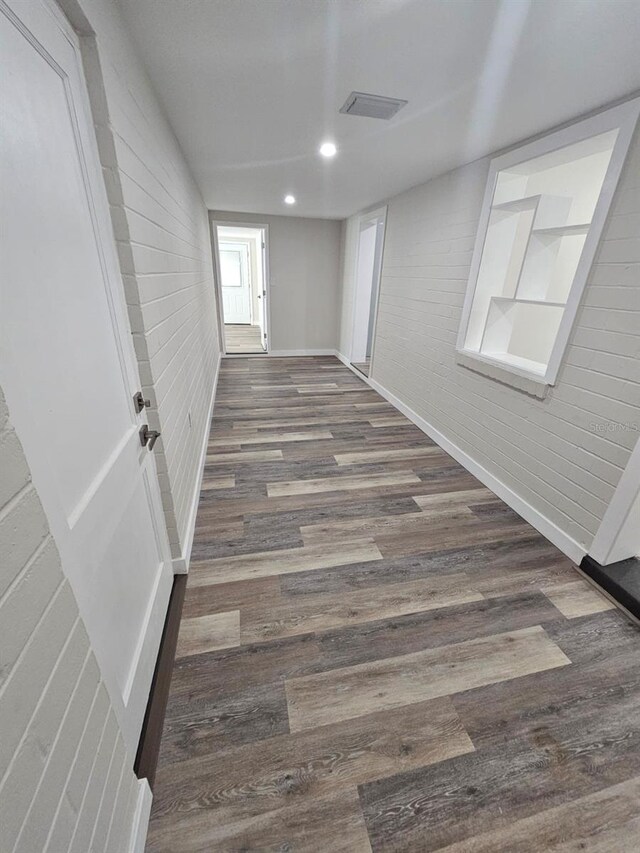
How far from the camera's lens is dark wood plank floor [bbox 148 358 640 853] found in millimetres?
1059

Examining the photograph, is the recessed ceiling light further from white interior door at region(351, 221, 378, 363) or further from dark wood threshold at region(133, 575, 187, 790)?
dark wood threshold at region(133, 575, 187, 790)

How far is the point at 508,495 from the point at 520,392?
→ 74 centimetres

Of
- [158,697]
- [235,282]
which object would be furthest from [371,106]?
[235,282]

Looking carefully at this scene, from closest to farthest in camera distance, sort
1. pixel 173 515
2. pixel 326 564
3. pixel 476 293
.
A: pixel 173 515 → pixel 326 564 → pixel 476 293

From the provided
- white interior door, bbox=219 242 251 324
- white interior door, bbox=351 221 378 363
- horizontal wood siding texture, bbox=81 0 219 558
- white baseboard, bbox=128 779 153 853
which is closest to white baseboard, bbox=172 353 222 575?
horizontal wood siding texture, bbox=81 0 219 558

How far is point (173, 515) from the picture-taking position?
1.68 m

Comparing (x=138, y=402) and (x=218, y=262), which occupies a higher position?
(x=218, y=262)

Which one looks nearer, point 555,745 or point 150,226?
point 555,745

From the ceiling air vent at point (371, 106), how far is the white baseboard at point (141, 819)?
286cm

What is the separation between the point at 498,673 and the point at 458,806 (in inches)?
19.9

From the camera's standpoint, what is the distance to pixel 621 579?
70.2 inches

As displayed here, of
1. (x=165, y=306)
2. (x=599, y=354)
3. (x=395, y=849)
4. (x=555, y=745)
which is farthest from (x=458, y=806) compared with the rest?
(x=165, y=306)

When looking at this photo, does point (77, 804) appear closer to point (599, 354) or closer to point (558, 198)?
point (599, 354)

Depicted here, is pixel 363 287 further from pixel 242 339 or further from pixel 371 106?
pixel 371 106
